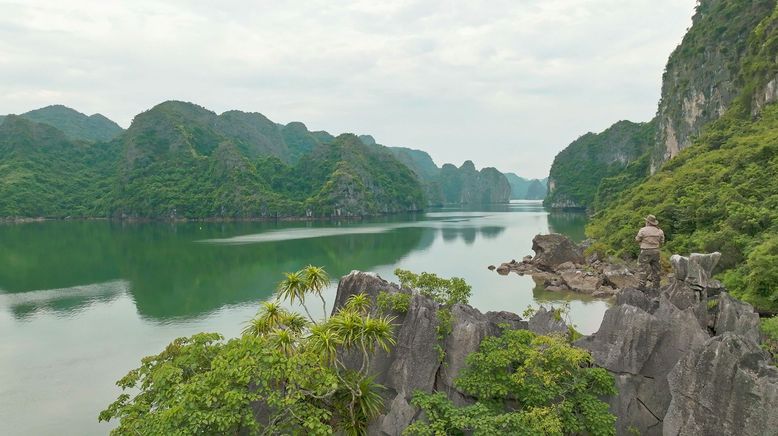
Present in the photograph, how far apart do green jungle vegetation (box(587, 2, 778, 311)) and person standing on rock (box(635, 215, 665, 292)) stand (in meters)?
6.93

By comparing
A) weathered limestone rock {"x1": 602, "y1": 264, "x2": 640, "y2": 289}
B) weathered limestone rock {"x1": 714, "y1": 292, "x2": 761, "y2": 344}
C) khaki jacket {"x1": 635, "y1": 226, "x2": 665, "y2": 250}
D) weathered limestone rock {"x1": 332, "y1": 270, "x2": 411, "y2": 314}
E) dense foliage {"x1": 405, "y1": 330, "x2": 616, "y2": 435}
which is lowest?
weathered limestone rock {"x1": 602, "y1": 264, "x2": 640, "y2": 289}

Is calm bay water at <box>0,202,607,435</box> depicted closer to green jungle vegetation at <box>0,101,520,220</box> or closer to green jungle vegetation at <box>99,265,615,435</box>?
green jungle vegetation at <box>99,265,615,435</box>

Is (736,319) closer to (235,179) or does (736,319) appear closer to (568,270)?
(568,270)

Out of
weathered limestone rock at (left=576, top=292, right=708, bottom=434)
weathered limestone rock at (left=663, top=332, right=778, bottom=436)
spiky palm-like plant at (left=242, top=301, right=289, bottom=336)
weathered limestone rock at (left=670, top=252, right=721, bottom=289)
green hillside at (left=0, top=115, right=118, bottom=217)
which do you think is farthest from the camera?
green hillside at (left=0, top=115, right=118, bottom=217)

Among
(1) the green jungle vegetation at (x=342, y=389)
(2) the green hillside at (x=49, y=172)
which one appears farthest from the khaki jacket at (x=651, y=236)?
Result: (2) the green hillside at (x=49, y=172)

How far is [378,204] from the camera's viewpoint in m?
159

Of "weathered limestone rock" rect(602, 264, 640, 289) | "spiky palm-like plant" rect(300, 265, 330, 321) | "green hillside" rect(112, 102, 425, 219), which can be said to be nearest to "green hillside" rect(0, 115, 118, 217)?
"green hillside" rect(112, 102, 425, 219)

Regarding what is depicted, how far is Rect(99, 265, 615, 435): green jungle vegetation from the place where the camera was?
9633mm

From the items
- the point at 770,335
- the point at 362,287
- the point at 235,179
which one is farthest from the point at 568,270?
the point at 235,179

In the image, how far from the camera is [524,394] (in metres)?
10.8

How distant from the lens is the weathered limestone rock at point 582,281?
34812 millimetres

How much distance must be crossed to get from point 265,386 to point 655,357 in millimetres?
9072

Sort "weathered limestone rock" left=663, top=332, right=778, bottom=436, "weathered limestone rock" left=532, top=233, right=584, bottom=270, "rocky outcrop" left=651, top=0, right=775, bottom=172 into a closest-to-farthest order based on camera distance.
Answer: "weathered limestone rock" left=663, top=332, right=778, bottom=436 → "weathered limestone rock" left=532, top=233, right=584, bottom=270 → "rocky outcrop" left=651, top=0, right=775, bottom=172

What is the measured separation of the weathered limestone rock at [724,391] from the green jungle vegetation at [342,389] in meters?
1.45
